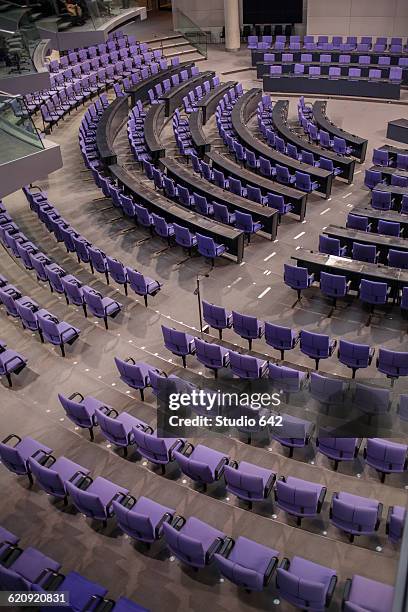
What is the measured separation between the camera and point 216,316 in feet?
33.7

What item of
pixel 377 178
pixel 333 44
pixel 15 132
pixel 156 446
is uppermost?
pixel 15 132

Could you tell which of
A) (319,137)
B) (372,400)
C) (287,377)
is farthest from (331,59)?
(372,400)

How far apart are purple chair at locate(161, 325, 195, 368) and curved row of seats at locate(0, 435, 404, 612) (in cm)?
265

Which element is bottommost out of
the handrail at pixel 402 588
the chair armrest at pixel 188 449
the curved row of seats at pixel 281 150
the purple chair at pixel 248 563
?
the chair armrest at pixel 188 449

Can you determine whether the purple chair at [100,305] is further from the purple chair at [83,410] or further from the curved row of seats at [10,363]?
the purple chair at [83,410]

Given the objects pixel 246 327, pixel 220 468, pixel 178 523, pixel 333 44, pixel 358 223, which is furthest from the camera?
pixel 333 44

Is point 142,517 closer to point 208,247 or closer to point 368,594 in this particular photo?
point 368,594

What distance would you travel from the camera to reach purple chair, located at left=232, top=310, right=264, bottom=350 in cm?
988

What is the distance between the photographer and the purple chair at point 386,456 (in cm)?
732

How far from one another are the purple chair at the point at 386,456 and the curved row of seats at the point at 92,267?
521cm

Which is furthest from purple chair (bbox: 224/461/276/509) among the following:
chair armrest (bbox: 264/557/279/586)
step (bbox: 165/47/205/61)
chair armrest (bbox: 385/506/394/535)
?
step (bbox: 165/47/205/61)

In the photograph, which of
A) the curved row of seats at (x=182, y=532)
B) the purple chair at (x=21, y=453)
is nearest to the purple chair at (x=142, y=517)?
the curved row of seats at (x=182, y=532)

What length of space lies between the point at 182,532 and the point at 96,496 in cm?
105

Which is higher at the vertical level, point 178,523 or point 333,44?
point 333,44
